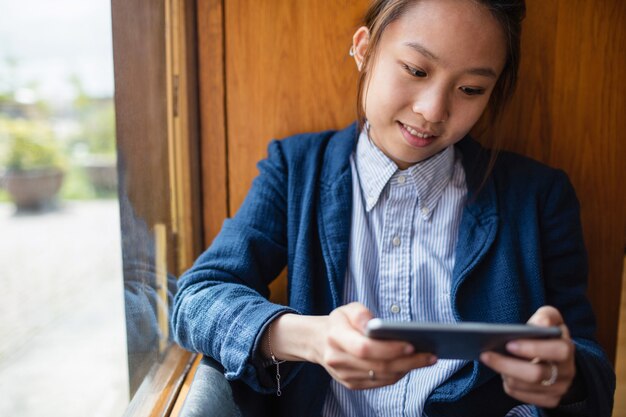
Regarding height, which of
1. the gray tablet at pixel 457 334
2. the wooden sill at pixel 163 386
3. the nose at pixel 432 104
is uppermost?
the nose at pixel 432 104

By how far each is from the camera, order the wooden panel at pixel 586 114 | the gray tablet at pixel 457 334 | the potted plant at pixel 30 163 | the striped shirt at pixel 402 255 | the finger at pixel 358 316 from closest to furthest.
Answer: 1. the gray tablet at pixel 457 334
2. the finger at pixel 358 316
3. the potted plant at pixel 30 163
4. the striped shirt at pixel 402 255
5. the wooden panel at pixel 586 114

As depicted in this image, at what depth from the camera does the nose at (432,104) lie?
Answer: 94 cm

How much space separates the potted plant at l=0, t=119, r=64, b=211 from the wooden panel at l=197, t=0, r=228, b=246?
1.14ft

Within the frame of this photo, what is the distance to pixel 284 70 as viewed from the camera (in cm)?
130

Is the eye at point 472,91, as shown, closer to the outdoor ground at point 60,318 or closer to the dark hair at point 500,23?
the dark hair at point 500,23

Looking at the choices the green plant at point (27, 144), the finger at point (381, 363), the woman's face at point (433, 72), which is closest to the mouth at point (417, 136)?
the woman's face at point (433, 72)

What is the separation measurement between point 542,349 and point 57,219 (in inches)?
61.4

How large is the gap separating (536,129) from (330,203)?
555mm

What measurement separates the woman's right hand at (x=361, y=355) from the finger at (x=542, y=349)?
107 mm

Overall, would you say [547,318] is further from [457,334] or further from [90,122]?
[90,122]

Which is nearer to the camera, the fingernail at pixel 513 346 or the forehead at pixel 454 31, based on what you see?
the fingernail at pixel 513 346

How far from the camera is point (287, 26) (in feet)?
4.20

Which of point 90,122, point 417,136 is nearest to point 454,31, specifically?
point 417,136

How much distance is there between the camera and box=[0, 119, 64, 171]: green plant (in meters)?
0.81
